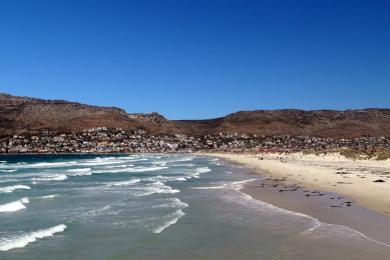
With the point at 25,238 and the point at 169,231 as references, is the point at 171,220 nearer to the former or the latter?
the point at 169,231

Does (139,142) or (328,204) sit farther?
(139,142)

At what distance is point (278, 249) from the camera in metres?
14.1

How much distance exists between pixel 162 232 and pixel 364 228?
6.53m

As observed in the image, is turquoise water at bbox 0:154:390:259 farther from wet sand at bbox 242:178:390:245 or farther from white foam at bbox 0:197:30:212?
wet sand at bbox 242:178:390:245

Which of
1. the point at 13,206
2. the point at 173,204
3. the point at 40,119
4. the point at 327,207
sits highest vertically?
the point at 40,119

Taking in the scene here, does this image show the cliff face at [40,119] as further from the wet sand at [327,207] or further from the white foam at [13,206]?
the wet sand at [327,207]

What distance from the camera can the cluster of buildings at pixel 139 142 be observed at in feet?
527

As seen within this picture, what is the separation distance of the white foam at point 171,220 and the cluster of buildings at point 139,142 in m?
132

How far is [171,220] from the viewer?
65.2 feet

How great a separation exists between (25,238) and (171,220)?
5.64 metres

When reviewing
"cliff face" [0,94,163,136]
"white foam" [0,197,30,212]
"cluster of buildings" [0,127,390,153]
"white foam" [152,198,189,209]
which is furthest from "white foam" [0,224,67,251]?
"cliff face" [0,94,163,136]

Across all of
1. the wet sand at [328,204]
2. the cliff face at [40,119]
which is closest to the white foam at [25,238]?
the wet sand at [328,204]

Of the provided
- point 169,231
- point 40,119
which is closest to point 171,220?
point 169,231

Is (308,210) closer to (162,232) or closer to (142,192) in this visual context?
(162,232)
